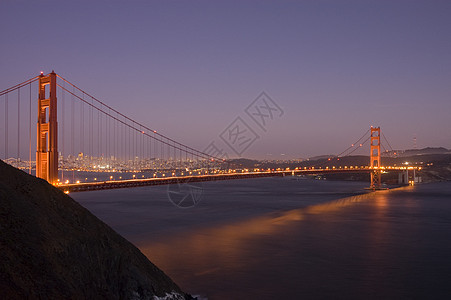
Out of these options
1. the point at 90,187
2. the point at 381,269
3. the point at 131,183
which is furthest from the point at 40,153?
the point at 381,269

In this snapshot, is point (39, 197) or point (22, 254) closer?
point (22, 254)

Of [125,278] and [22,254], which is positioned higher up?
[22,254]

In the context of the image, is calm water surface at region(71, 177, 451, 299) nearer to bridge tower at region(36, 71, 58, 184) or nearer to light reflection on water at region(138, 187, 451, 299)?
light reflection on water at region(138, 187, 451, 299)

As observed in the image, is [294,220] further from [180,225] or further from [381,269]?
[381,269]

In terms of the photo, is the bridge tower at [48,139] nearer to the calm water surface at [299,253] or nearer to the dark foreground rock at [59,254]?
the calm water surface at [299,253]

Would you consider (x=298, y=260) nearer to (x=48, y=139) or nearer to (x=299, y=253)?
(x=299, y=253)

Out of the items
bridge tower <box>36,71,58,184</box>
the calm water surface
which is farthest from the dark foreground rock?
bridge tower <box>36,71,58,184</box>

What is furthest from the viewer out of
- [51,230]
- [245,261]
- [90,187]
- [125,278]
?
[90,187]

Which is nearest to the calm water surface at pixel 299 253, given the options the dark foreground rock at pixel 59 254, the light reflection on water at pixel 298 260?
the light reflection on water at pixel 298 260
